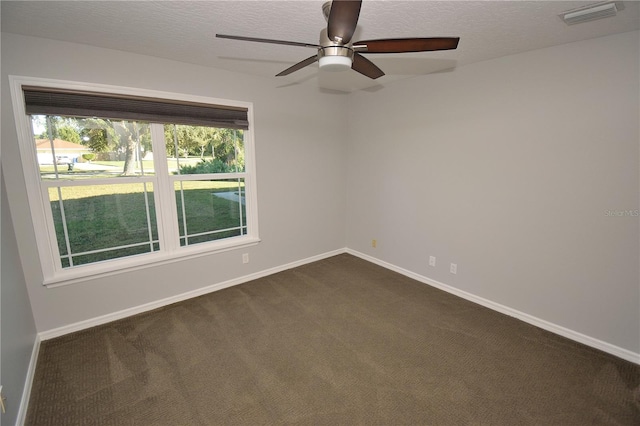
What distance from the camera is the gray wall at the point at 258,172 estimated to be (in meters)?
2.19

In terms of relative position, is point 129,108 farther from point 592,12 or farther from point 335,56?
point 592,12

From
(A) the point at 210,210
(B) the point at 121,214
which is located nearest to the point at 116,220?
(B) the point at 121,214

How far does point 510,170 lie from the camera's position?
104 inches

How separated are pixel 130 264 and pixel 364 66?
267 centimetres

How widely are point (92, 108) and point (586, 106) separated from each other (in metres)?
3.89

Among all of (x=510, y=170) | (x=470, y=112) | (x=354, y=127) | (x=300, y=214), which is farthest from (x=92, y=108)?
(x=510, y=170)

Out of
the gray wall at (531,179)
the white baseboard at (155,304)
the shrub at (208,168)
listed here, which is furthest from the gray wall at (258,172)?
the gray wall at (531,179)

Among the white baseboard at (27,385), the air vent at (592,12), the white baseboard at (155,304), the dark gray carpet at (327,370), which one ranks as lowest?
the dark gray carpet at (327,370)

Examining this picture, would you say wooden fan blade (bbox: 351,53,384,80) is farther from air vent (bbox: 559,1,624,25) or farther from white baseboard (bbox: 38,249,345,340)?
white baseboard (bbox: 38,249,345,340)

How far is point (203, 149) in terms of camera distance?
3.12m

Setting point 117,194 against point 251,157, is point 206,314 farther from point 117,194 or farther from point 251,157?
point 251,157

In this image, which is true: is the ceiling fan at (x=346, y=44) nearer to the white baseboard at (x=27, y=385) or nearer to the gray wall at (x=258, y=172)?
the gray wall at (x=258, y=172)

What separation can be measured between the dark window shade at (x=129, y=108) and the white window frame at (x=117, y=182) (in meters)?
0.04

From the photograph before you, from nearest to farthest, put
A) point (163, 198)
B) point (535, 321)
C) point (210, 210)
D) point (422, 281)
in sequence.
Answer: point (535, 321) < point (163, 198) < point (210, 210) < point (422, 281)
